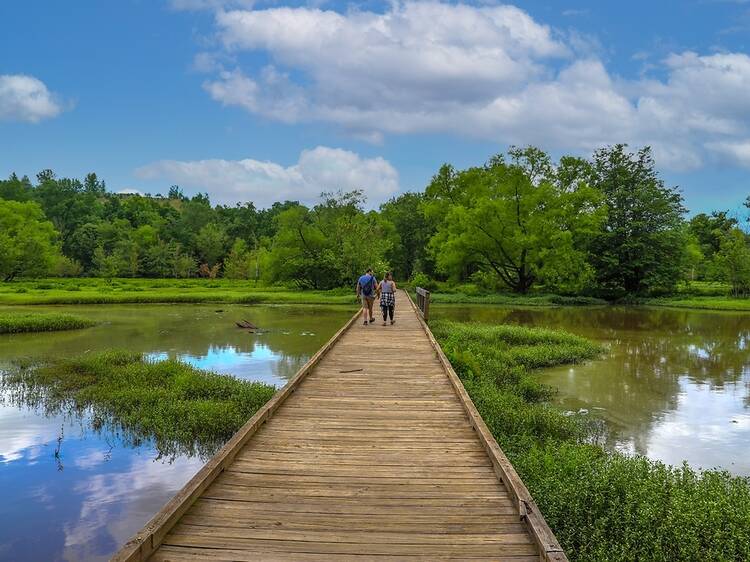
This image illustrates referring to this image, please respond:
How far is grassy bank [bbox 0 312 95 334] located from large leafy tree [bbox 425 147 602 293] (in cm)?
3073

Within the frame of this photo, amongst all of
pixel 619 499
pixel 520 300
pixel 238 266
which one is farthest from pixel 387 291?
pixel 238 266

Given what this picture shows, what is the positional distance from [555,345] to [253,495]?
16250 millimetres

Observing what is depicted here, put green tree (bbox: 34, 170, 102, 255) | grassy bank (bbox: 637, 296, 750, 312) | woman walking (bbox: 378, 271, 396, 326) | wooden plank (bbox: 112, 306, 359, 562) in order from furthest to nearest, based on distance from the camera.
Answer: green tree (bbox: 34, 170, 102, 255) < grassy bank (bbox: 637, 296, 750, 312) < woman walking (bbox: 378, 271, 396, 326) < wooden plank (bbox: 112, 306, 359, 562)

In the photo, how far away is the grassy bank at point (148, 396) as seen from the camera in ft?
32.7

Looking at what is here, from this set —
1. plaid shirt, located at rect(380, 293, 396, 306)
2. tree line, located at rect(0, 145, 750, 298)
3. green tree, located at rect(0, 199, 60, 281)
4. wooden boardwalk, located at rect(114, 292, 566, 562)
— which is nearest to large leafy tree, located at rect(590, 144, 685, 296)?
tree line, located at rect(0, 145, 750, 298)

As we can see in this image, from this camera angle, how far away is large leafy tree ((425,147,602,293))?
149ft

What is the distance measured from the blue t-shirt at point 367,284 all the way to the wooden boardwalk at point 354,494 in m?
9.23

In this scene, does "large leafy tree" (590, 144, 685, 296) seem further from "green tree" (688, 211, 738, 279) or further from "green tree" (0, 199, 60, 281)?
"green tree" (0, 199, 60, 281)

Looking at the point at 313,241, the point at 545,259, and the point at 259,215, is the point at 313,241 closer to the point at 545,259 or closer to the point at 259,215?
the point at 545,259

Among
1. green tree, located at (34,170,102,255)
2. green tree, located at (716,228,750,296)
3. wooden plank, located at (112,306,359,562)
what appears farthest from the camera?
green tree, located at (34,170,102,255)

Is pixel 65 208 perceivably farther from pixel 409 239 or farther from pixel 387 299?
pixel 387 299

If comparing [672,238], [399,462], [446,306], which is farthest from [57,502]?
[672,238]

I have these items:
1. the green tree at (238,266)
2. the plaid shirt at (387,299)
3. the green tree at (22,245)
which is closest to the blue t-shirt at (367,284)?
the plaid shirt at (387,299)

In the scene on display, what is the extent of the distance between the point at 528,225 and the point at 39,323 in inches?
1372
